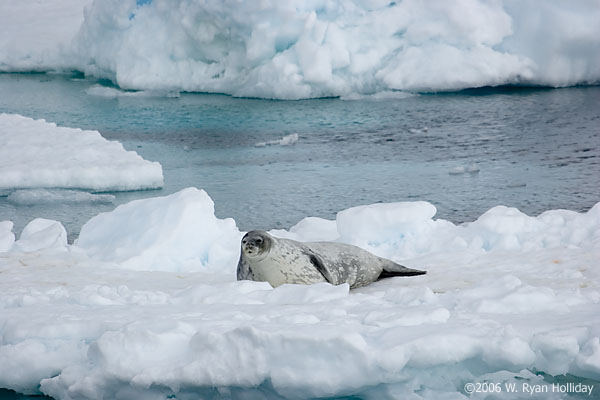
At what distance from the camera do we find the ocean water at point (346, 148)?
23.4ft

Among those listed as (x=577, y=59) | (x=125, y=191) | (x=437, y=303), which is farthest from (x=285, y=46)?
(x=437, y=303)

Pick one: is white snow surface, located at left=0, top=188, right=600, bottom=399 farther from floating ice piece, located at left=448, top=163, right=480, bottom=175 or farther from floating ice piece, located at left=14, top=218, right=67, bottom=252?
floating ice piece, located at left=448, top=163, right=480, bottom=175

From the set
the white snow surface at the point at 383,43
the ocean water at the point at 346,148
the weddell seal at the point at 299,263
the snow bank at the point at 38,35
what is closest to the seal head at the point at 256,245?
the weddell seal at the point at 299,263

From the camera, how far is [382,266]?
360cm

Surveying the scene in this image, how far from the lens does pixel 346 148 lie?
32.4 feet

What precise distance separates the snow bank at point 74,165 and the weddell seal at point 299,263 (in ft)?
14.3

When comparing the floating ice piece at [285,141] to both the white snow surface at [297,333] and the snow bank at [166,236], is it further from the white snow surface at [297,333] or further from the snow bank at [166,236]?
the white snow surface at [297,333]

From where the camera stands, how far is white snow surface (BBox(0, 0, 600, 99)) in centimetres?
1211

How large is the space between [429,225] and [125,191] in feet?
12.4

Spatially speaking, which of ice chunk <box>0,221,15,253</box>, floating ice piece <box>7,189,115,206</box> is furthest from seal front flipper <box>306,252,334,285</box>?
floating ice piece <box>7,189,115,206</box>

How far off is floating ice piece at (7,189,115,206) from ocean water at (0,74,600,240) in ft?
0.33

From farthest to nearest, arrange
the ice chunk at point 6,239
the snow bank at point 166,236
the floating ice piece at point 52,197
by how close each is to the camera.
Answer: the floating ice piece at point 52,197 < the ice chunk at point 6,239 < the snow bank at point 166,236

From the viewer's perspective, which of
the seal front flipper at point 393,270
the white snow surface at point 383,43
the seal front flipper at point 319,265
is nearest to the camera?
the seal front flipper at point 319,265

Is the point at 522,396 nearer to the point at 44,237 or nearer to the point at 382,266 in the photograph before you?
the point at 382,266
